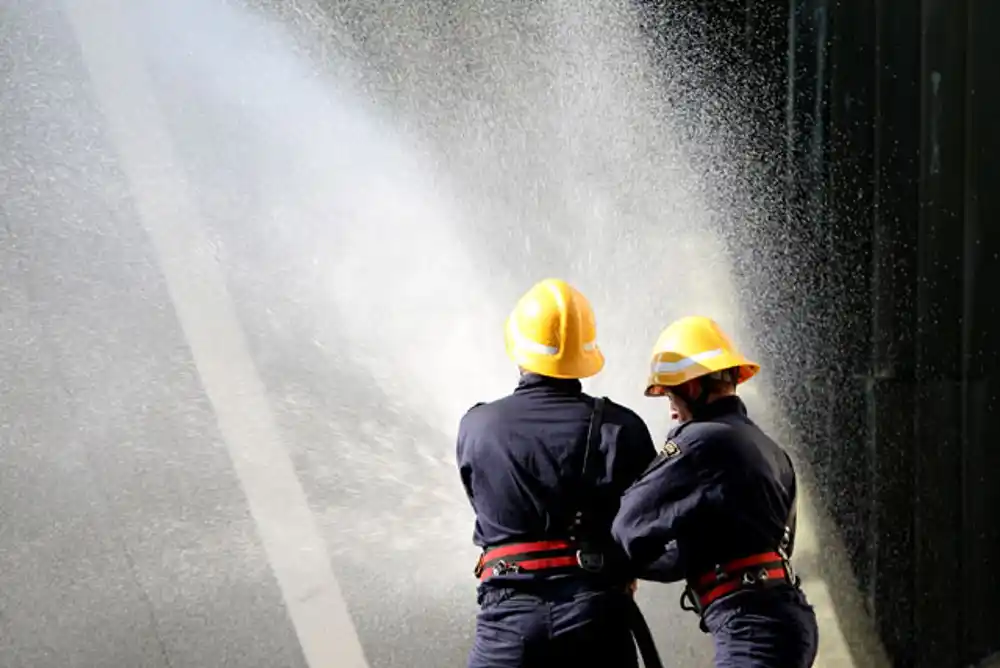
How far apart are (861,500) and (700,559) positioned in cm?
246

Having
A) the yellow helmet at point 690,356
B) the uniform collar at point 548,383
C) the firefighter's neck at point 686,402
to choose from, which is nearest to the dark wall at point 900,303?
the yellow helmet at point 690,356

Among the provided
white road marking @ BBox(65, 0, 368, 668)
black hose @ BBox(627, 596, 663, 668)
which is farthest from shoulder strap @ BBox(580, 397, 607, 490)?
white road marking @ BBox(65, 0, 368, 668)

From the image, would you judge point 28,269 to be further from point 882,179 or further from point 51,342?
point 882,179

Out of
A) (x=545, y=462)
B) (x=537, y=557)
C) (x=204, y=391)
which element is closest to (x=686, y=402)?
(x=545, y=462)

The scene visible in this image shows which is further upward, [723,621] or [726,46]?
[726,46]

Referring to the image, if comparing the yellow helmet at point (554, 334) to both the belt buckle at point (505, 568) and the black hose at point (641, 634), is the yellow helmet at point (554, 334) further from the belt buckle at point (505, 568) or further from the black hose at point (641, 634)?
the black hose at point (641, 634)

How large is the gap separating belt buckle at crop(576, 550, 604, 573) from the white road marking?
2.31 meters

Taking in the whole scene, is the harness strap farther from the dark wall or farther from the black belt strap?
the dark wall

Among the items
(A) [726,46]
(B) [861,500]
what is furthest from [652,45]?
(B) [861,500]

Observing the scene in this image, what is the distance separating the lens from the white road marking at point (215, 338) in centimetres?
536

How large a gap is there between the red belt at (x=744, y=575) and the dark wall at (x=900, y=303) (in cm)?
231

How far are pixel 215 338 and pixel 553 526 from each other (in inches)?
124

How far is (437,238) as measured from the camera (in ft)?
20.0

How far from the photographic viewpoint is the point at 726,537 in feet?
10.4
